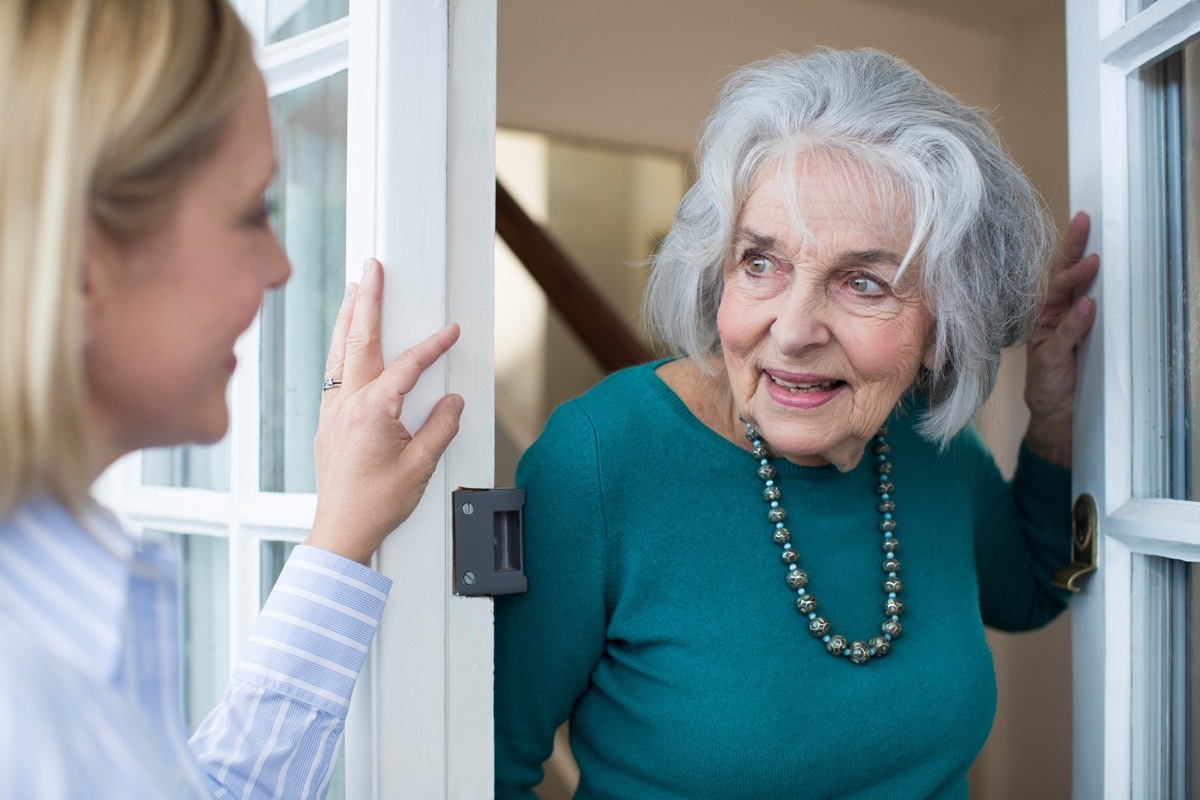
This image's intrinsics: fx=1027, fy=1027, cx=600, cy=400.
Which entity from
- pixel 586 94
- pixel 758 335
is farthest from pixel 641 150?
pixel 758 335

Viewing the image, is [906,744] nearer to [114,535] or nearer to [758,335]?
[758,335]

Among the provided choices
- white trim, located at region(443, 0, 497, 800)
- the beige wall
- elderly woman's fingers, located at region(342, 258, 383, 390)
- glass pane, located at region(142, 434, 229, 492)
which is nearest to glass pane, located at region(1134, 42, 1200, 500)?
white trim, located at region(443, 0, 497, 800)

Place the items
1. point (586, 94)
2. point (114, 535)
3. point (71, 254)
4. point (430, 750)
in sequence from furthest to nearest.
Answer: point (586, 94) → point (430, 750) → point (114, 535) → point (71, 254)

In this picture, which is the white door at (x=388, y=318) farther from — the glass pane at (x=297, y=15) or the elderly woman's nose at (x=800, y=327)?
the elderly woman's nose at (x=800, y=327)

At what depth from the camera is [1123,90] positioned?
127 cm

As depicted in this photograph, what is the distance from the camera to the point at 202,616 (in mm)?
1347

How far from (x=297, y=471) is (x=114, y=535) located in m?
0.56

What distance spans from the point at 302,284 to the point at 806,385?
2.06 feet

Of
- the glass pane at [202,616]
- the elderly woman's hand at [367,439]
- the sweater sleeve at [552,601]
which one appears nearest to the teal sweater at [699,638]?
the sweater sleeve at [552,601]

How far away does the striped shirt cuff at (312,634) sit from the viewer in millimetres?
967

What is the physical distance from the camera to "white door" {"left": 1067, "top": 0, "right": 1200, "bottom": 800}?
3.90 feet

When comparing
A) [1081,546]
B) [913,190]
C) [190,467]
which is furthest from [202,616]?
[1081,546]

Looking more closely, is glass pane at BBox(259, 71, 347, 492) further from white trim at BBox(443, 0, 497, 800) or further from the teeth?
the teeth

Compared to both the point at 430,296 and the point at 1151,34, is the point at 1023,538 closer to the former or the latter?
the point at 1151,34
